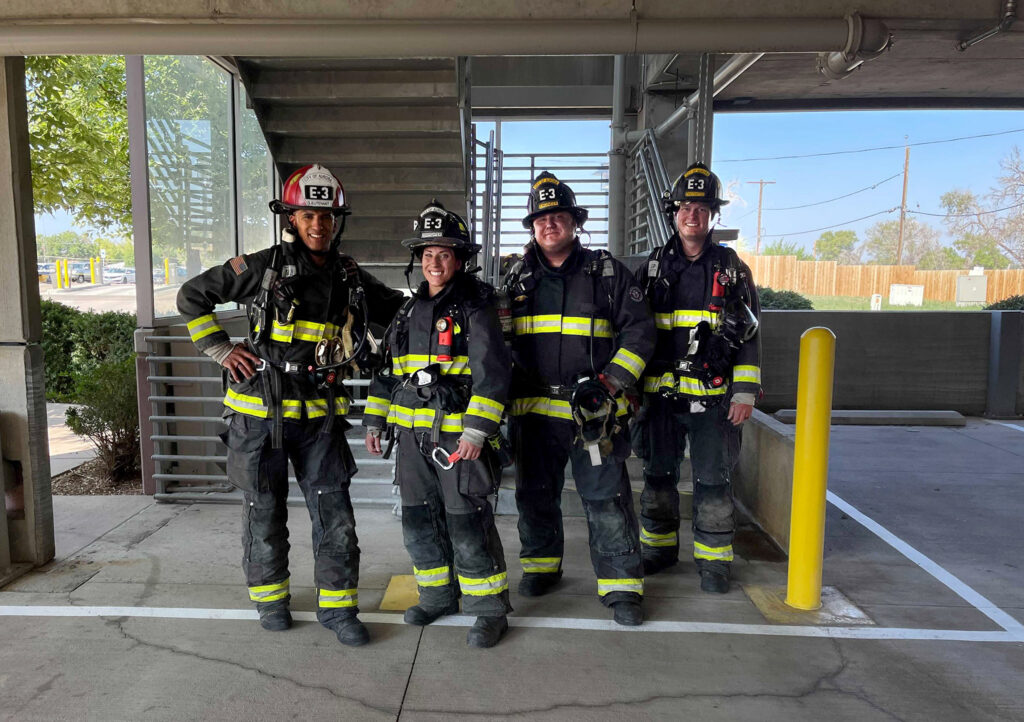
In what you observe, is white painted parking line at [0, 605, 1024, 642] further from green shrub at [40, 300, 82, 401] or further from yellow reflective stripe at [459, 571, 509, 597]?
green shrub at [40, 300, 82, 401]

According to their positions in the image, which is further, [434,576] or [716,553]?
[716,553]

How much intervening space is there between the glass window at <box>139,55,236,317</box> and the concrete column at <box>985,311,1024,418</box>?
980 cm

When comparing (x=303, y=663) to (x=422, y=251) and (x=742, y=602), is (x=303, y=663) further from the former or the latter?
(x=742, y=602)

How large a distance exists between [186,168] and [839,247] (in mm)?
26794

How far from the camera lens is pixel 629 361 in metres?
3.70

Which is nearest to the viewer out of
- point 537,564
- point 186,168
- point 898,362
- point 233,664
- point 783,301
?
point 233,664

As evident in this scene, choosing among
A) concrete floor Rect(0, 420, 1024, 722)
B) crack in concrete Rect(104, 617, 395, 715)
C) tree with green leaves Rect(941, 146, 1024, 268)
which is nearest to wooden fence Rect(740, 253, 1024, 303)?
tree with green leaves Rect(941, 146, 1024, 268)

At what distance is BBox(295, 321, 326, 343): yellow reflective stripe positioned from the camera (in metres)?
3.59

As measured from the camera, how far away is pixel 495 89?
40.7ft

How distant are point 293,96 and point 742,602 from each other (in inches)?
229

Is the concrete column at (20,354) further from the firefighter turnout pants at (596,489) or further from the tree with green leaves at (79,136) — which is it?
the tree with green leaves at (79,136)

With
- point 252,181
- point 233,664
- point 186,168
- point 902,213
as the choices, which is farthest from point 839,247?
point 233,664

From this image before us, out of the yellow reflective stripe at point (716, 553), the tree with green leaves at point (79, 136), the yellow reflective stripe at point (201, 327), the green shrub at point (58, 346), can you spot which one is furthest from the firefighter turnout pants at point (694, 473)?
the green shrub at point (58, 346)

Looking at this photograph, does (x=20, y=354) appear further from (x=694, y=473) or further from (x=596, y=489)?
(x=694, y=473)
